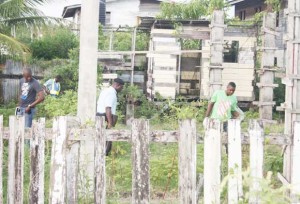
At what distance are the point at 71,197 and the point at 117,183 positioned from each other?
2.42 m

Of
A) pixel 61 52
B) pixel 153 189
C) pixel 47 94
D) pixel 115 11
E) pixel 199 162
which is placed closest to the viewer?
pixel 153 189

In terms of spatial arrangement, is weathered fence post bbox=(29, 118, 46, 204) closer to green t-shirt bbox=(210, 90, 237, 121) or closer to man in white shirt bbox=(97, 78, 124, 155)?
man in white shirt bbox=(97, 78, 124, 155)

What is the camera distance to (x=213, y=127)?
606 centimetres

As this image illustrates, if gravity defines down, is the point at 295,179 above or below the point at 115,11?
below

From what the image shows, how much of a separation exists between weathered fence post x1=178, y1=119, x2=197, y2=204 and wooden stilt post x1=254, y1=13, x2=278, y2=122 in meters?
11.0

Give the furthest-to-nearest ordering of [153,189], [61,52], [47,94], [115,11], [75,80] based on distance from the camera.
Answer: [115,11]
[61,52]
[75,80]
[47,94]
[153,189]

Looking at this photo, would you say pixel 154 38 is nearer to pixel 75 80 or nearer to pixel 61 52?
pixel 75 80

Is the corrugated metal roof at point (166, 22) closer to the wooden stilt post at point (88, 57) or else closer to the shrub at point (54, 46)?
the shrub at point (54, 46)

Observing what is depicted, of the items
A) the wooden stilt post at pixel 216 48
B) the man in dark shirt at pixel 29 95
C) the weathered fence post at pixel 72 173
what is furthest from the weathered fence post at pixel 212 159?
the wooden stilt post at pixel 216 48

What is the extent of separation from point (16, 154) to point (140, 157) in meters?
1.38

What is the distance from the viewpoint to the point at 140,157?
6.12m

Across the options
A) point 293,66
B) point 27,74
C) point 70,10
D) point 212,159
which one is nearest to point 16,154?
point 212,159

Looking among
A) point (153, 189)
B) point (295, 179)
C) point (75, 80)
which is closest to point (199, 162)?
point (153, 189)

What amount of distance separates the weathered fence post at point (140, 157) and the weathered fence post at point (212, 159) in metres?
0.54
